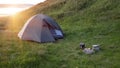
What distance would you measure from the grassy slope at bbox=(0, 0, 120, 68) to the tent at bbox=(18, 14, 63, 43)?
0.60 m

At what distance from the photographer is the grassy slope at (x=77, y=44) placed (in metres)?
15.1

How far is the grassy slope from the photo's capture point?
595 inches

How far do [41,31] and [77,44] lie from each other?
283 centimetres

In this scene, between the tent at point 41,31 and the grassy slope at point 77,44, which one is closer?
the grassy slope at point 77,44

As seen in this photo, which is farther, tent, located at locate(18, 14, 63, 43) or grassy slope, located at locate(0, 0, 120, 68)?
tent, located at locate(18, 14, 63, 43)

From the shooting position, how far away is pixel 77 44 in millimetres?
19141

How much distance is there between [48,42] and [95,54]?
4.37 metres

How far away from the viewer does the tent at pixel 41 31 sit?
20344 millimetres

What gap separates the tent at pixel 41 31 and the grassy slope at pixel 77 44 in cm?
60

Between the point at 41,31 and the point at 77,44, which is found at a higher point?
the point at 41,31

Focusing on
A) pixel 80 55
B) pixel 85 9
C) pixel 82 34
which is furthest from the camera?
pixel 85 9

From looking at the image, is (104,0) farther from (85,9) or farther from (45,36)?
(45,36)

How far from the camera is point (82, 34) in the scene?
21844 millimetres

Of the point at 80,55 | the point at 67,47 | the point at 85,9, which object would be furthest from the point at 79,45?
the point at 85,9
